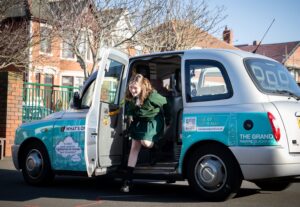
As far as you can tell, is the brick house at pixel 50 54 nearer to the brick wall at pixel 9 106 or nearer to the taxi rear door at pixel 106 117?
the brick wall at pixel 9 106

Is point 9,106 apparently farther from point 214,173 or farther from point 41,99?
point 214,173

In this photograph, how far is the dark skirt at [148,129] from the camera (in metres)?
7.28

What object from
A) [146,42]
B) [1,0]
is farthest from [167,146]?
[146,42]

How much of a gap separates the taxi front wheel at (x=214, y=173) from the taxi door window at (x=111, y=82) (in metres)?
1.72

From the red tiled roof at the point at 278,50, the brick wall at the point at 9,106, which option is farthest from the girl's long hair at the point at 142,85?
the red tiled roof at the point at 278,50

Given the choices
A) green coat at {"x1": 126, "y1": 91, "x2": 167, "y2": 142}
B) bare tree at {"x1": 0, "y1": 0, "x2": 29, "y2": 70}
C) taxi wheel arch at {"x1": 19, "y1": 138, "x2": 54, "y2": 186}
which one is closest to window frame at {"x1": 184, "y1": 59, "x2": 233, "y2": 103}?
green coat at {"x1": 126, "y1": 91, "x2": 167, "y2": 142}

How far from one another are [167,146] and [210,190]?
1.39 m

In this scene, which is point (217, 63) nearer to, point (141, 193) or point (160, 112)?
point (160, 112)

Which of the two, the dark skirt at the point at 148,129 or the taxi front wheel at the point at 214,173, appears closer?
the taxi front wheel at the point at 214,173

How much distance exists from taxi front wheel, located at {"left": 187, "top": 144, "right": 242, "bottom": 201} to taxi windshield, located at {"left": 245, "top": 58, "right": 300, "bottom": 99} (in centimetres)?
106

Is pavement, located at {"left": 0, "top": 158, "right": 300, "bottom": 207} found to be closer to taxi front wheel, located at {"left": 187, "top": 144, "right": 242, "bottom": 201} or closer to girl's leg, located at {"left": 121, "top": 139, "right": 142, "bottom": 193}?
taxi front wheel, located at {"left": 187, "top": 144, "right": 242, "bottom": 201}

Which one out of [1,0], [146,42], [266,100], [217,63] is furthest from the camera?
[146,42]

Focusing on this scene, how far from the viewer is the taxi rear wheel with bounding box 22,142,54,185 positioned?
826 cm

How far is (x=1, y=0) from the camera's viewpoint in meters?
18.1
